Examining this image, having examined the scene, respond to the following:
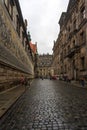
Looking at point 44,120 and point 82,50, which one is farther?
point 82,50

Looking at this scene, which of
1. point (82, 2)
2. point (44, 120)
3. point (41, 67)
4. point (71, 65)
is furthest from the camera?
point (41, 67)

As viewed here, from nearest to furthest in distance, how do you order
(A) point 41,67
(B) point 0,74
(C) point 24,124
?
(C) point 24,124 < (B) point 0,74 < (A) point 41,67

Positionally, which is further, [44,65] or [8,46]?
[44,65]

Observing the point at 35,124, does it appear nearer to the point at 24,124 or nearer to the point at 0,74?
the point at 24,124

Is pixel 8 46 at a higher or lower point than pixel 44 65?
lower

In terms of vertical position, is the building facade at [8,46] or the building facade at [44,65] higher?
the building facade at [44,65]

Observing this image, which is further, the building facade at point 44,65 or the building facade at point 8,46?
the building facade at point 44,65

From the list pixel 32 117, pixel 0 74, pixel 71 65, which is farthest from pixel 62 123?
pixel 71 65

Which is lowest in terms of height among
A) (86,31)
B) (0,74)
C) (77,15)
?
(0,74)

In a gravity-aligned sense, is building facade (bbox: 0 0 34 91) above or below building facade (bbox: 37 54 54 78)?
below

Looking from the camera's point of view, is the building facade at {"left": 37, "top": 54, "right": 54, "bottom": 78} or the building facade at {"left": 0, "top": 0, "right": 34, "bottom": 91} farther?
the building facade at {"left": 37, "top": 54, "right": 54, "bottom": 78}

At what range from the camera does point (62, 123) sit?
6.11 meters

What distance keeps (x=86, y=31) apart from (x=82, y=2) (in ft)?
16.5

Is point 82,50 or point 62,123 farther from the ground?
point 82,50
